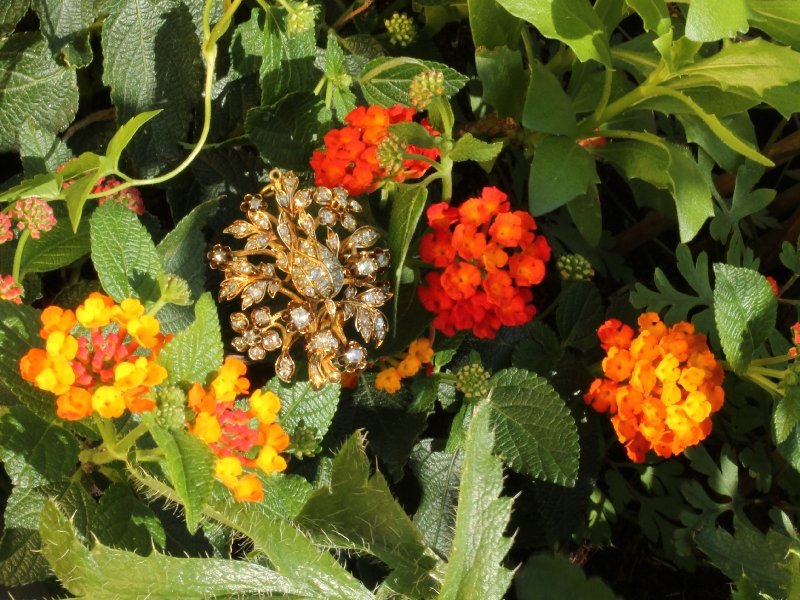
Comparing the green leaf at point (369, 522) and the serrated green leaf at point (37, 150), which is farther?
the serrated green leaf at point (37, 150)

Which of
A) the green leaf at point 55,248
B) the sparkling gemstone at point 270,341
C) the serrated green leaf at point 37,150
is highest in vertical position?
the serrated green leaf at point 37,150

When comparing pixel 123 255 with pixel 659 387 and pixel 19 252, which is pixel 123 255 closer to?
pixel 19 252

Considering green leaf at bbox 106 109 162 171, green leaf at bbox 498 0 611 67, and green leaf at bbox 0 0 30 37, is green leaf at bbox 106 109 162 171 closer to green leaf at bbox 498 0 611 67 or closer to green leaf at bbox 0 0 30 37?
green leaf at bbox 0 0 30 37

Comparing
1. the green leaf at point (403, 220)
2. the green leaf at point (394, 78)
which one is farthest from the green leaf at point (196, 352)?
the green leaf at point (394, 78)

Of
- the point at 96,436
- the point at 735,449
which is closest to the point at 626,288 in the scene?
the point at 735,449

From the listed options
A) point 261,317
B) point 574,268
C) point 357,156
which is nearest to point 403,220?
point 357,156

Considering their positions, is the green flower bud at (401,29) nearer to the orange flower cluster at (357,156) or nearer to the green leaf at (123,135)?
the orange flower cluster at (357,156)

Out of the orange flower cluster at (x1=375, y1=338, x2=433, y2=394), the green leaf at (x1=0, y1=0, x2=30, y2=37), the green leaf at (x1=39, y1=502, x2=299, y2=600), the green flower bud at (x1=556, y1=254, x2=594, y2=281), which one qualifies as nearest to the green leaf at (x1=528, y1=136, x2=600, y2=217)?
the green flower bud at (x1=556, y1=254, x2=594, y2=281)
